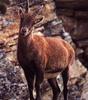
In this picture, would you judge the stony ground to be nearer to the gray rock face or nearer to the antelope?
the gray rock face

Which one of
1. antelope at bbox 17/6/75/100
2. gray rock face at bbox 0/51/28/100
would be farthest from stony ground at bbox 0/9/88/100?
antelope at bbox 17/6/75/100

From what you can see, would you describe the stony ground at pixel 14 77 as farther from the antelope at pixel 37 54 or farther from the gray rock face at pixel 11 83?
the antelope at pixel 37 54

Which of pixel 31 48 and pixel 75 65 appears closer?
pixel 31 48

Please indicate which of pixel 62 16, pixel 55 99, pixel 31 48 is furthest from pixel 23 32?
pixel 62 16

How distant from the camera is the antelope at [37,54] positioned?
37.0ft

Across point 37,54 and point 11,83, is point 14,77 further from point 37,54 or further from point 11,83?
point 37,54

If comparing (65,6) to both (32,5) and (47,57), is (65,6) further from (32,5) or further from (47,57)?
(47,57)

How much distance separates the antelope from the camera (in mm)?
11273

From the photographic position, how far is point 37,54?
11750 mm

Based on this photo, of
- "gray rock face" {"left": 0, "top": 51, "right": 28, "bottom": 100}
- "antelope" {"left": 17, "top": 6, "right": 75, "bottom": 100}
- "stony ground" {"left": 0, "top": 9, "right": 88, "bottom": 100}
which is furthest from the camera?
"stony ground" {"left": 0, "top": 9, "right": 88, "bottom": 100}

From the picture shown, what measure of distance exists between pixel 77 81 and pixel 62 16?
6.07 m

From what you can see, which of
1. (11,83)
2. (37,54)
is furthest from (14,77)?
(37,54)

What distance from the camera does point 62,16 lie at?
23672mm

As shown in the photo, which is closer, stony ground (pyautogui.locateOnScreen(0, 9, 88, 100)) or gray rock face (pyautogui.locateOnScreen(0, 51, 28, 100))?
gray rock face (pyautogui.locateOnScreen(0, 51, 28, 100))
